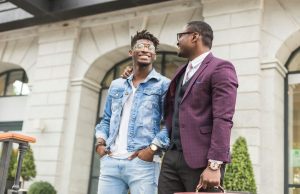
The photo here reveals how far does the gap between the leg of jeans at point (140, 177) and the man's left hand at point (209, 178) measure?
0.59m

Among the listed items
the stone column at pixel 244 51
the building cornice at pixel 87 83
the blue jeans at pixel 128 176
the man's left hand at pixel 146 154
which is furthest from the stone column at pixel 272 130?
the man's left hand at pixel 146 154

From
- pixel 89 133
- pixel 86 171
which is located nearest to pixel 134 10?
pixel 89 133

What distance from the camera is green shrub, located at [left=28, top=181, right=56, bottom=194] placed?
9.49m

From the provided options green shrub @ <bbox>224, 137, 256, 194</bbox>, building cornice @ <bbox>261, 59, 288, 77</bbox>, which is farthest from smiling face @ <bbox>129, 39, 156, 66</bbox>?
building cornice @ <bbox>261, 59, 288, 77</bbox>

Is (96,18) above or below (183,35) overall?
above

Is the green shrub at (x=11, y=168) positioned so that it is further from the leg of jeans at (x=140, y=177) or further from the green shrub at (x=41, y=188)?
the leg of jeans at (x=140, y=177)

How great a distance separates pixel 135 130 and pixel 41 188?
6.72 meters

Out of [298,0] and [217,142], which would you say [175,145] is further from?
[298,0]

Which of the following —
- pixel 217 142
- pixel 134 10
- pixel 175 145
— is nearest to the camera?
pixel 217 142

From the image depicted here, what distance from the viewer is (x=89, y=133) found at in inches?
434

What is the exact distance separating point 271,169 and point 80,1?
19.1 ft

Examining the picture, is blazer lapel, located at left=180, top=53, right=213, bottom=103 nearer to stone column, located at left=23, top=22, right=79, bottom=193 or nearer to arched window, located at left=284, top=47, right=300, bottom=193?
arched window, located at left=284, top=47, right=300, bottom=193

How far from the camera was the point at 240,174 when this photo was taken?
7.26m

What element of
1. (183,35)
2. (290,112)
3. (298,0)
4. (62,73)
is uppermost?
(298,0)
